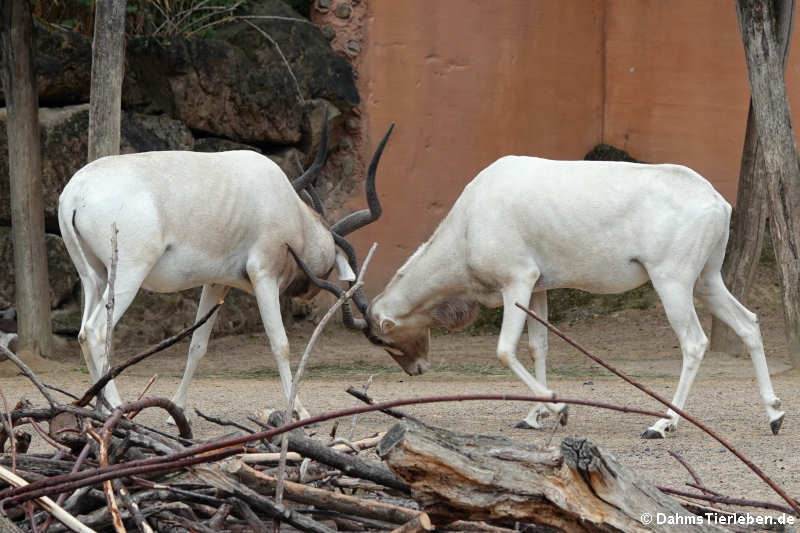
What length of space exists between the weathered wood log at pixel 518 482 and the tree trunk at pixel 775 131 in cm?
641

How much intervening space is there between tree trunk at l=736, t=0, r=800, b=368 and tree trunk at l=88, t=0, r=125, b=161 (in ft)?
15.3

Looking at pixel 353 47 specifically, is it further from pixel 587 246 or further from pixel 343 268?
pixel 587 246

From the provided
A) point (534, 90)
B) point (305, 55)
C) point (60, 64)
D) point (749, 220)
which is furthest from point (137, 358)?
point (534, 90)

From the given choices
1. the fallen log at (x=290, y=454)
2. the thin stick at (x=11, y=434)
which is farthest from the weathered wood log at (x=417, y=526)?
the thin stick at (x=11, y=434)

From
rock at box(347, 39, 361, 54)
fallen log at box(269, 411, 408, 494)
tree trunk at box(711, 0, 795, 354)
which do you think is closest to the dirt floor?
tree trunk at box(711, 0, 795, 354)

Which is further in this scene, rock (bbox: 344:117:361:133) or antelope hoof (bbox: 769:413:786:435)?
rock (bbox: 344:117:361:133)

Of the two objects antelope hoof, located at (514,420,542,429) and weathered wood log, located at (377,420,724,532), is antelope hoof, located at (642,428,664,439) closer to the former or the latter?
antelope hoof, located at (514,420,542,429)

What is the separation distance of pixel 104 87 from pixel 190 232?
7.33 ft

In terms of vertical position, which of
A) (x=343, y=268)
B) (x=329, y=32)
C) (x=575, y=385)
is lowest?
(x=575, y=385)

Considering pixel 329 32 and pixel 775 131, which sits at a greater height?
pixel 329 32

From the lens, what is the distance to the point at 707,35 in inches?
472

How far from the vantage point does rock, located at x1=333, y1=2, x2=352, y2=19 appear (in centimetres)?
1136

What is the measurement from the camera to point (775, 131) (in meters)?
8.45

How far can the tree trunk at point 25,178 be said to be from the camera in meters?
9.10
